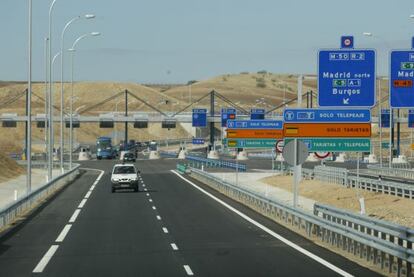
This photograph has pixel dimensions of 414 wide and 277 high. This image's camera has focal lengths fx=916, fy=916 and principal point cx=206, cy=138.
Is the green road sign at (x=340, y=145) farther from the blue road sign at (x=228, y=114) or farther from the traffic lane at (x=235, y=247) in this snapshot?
the blue road sign at (x=228, y=114)

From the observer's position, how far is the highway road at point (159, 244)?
60.5 ft

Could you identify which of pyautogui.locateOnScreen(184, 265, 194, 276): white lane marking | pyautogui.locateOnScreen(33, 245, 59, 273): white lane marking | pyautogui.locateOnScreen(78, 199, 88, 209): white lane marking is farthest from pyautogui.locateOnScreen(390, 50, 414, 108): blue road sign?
pyautogui.locateOnScreen(78, 199, 88, 209): white lane marking

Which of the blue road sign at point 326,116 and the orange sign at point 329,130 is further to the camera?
the blue road sign at point 326,116

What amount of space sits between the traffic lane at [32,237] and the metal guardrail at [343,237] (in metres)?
7.07

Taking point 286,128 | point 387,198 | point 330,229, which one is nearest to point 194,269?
point 330,229

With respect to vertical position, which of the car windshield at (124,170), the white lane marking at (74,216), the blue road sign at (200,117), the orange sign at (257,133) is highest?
the blue road sign at (200,117)

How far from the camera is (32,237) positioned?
26438 millimetres

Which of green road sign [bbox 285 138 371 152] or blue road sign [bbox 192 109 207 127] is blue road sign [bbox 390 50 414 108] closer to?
green road sign [bbox 285 138 371 152]

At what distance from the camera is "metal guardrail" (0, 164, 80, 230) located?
30.8 m

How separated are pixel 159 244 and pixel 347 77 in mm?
10864

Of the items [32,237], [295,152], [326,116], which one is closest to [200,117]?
[326,116]

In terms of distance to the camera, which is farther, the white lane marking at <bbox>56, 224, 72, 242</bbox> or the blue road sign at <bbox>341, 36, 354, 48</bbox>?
the blue road sign at <bbox>341, 36, 354, 48</bbox>

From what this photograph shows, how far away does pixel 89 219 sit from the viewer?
33.8 meters

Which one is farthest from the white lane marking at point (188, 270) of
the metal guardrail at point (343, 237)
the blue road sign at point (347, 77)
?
the blue road sign at point (347, 77)
